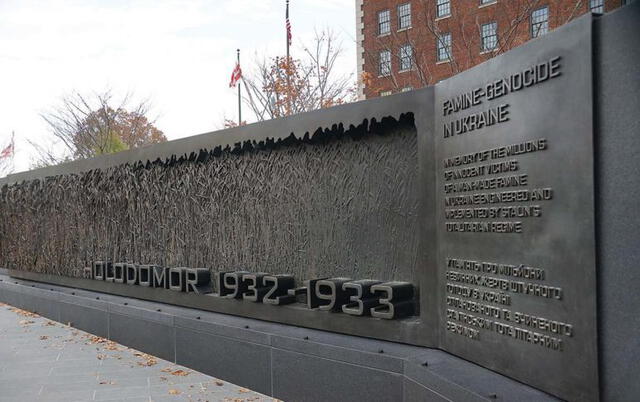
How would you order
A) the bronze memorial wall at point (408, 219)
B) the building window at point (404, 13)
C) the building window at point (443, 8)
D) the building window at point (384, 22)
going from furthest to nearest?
the building window at point (384, 22)
the building window at point (404, 13)
the building window at point (443, 8)
the bronze memorial wall at point (408, 219)

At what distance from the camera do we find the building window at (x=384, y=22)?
3550 centimetres

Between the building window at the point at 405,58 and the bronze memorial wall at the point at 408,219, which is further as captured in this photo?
the building window at the point at 405,58

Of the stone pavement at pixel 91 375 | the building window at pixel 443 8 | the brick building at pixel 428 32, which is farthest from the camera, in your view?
the building window at pixel 443 8

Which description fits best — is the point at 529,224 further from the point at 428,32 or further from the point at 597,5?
the point at 428,32

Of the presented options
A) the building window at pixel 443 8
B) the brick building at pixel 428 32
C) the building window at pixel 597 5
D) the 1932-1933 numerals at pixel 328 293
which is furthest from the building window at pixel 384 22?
the 1932-1933 numerals at pixel 328 293

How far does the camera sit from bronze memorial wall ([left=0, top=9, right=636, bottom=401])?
386cm

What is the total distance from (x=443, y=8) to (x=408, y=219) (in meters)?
30.2

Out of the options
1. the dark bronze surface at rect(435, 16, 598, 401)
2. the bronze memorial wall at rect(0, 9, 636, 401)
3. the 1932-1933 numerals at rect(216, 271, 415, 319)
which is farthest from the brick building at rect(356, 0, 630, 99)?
the dark bronze surface at rect(435, 16, 598, 401)

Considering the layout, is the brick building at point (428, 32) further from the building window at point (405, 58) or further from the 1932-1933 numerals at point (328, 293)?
the 1932-1933 numerals at point (328, 293)

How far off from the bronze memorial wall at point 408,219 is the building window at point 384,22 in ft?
91.4

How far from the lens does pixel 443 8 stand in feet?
109

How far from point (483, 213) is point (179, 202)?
219 inches

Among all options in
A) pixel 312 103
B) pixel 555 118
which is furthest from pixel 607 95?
pixel 312 103

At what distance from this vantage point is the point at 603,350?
11.7 ft
